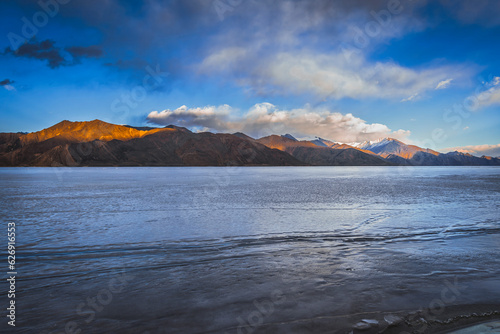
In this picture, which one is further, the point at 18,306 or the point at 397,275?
the point at 397,275

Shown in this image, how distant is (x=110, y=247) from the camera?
9.48 metres

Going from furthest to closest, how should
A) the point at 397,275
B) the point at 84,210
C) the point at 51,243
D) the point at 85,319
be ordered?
1. the point at 84,210
2. the point at 51,243
3. the point at 397,275
4. the point at 85,319

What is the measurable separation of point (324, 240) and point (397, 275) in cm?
363

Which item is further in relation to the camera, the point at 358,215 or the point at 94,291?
the point at 358,215

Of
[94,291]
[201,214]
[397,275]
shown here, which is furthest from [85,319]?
[201,214]

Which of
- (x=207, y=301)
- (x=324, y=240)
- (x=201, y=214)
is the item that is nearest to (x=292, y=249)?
(x=324, y=240)

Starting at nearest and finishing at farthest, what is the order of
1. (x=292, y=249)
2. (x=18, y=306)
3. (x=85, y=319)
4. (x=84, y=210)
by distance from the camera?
(x=85, y=319)
(x=18, y=306)
(x=292, y=249)
(x=84, y=210)

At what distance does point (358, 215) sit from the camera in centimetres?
1542

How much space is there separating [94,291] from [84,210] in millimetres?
12663

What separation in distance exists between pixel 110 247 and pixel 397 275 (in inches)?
334

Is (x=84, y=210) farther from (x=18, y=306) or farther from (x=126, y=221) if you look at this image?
(x=18, y=306)

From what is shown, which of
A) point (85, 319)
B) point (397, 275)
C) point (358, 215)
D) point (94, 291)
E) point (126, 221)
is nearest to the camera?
point (85, 319)

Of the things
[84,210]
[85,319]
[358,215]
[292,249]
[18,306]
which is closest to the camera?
[85,319]

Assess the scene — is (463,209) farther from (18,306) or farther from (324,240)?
(18,306)
